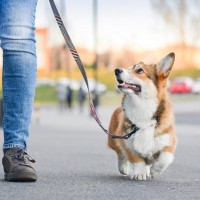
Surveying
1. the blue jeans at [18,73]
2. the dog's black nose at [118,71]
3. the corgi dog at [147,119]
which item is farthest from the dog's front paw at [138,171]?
the blue jeans at [18,73]

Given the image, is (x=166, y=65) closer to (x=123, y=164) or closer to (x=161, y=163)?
(x=161, y=163)

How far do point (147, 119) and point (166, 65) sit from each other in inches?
16.7

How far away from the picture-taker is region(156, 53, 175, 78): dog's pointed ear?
605 centimetres

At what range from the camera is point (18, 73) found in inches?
207

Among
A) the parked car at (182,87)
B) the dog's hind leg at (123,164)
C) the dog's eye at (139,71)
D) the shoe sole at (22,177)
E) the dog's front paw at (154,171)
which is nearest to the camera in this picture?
the shoe sole at (22,177)

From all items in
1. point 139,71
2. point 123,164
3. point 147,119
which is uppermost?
point 139,71

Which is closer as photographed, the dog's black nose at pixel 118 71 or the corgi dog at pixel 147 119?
the corgi dog at pixel 147 119

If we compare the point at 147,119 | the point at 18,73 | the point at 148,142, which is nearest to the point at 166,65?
the point at 147,119

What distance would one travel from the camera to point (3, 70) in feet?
17.3

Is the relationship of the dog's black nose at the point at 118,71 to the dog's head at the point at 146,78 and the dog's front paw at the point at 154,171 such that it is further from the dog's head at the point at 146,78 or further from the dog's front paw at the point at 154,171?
the dog's front paw at the point at 154,171

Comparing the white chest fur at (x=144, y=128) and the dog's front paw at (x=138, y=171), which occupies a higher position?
the white chest fur at (x=144, y=128)

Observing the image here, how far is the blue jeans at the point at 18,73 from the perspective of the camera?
5227 mm

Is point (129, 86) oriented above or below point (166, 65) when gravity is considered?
below

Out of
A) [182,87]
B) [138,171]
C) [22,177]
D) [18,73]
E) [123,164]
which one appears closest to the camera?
[22,177]
